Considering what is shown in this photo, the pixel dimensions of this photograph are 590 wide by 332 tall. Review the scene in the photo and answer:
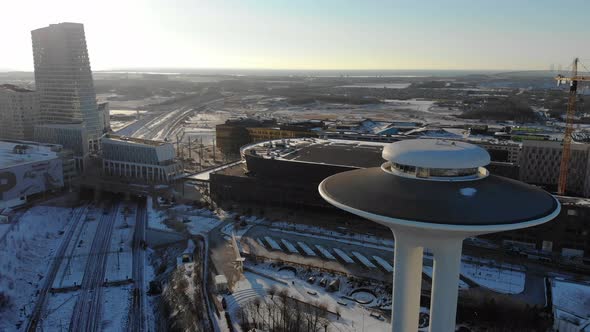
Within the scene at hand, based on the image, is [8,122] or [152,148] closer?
[152,148]

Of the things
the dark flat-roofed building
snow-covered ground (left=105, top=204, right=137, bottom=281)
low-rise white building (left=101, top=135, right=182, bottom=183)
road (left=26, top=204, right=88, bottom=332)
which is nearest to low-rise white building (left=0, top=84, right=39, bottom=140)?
low-rise white building (left=101, top=135, right=182, bottom=183)

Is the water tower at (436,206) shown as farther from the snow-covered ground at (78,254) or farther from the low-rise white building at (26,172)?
the low-rise white building at (26,172)

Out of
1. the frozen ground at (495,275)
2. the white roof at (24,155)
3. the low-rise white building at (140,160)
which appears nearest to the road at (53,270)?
the white roof at (24,155)

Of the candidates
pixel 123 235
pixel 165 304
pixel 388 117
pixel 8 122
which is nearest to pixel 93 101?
pixel 8 122

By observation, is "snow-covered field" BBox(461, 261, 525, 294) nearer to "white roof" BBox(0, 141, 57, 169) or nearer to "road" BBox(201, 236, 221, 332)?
"road" BBox(201, 236, 221, 332)

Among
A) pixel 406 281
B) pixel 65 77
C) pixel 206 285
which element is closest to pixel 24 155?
pixel 65 77

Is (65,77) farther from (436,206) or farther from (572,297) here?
(572,297)

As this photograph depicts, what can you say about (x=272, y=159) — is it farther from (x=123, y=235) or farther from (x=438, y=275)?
(x=438, y=275)
